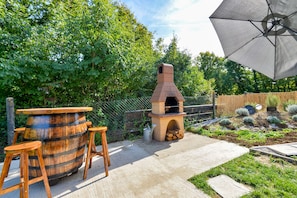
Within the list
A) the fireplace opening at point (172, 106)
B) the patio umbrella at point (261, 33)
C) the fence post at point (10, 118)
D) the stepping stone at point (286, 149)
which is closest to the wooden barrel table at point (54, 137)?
the fence post at point (10, 118)

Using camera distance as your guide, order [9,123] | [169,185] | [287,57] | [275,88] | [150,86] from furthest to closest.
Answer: [275,88] → [150,86] → [9,123] → [169,185] → [287,57]

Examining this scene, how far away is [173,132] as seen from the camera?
4348mm

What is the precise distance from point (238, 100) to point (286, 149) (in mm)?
6377

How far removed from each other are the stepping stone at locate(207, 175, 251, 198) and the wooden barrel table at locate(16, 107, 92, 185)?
2141mm

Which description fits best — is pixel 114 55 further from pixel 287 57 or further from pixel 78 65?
pixel 287 57

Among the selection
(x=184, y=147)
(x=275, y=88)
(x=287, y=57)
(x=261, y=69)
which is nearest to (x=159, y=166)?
(x=184, y=147)

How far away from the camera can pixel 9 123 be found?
3.16 meters

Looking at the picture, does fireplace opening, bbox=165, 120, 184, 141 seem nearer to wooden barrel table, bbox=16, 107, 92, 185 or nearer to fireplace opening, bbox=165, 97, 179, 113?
fireplace opening, bbox=165, 97, 179, 113

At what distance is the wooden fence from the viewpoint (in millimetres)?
7914

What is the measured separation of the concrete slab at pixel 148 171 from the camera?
2041 millimetres

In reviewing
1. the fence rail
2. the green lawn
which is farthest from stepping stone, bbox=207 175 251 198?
the fence rail

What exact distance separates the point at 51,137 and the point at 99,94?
2.99 metres

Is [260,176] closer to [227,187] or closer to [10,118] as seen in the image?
[227,187]

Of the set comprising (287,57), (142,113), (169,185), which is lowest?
(169,185)
